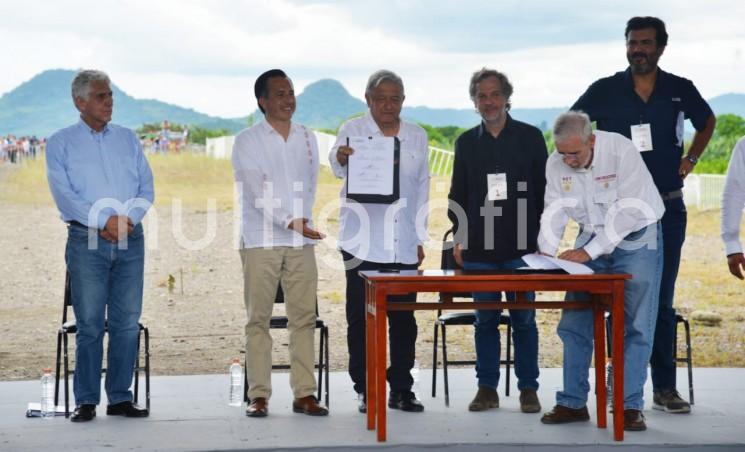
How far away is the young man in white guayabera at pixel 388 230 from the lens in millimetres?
5348

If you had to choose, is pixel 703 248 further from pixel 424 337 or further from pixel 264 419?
pixel 264 419

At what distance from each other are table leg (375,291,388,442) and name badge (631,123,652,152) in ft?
5.03

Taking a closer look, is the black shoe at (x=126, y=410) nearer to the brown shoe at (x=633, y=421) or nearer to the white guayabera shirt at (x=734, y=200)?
the brown shoe at (x=633, y=421)

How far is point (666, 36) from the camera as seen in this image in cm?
542

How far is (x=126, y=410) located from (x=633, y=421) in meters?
2.30

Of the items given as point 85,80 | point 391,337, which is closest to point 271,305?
point 391,337

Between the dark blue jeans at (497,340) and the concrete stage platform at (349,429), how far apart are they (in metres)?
0.17

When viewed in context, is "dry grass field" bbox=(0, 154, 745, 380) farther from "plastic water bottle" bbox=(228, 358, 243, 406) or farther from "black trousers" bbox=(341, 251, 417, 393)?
"black trousers" bbox=(341, 251, 417, 393)

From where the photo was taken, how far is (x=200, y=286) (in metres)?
15.6

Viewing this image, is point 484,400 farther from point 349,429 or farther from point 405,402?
point 349,429

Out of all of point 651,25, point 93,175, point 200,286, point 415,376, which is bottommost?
point 200,286

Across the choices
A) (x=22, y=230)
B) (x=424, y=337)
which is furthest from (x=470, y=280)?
(x=22, y=230)

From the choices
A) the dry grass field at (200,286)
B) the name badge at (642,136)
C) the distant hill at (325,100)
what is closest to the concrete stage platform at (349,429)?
the name badge at (642,136)

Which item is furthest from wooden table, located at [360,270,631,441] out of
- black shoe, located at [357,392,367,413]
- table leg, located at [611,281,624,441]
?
black shoe, located at [357,392,367,413]
